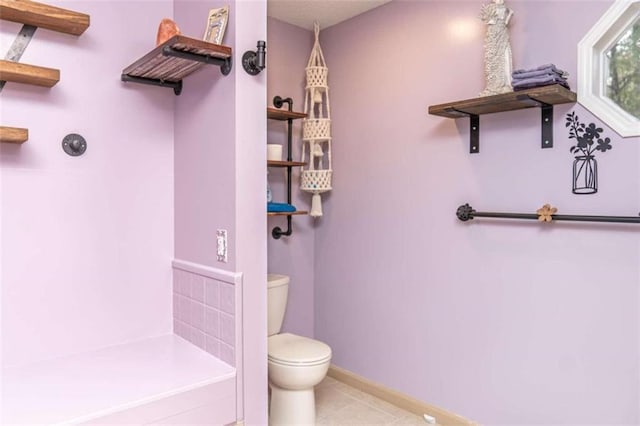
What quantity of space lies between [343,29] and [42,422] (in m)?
2.60

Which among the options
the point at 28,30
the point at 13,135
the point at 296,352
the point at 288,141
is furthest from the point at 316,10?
the point at 296,352

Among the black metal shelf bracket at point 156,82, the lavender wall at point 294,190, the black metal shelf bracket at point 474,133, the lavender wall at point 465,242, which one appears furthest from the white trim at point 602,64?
the black metal shelf bracket at point 156,82

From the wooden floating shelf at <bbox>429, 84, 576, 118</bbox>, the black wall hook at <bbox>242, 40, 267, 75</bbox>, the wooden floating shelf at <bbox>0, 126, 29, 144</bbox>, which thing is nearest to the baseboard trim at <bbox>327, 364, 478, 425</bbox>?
the wooden floating shelf at <bbox>429, 84, 576, 118</bbox>

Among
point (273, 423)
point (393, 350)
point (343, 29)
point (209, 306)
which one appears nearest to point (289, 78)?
point (343, 29)

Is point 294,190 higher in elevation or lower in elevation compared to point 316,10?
lower

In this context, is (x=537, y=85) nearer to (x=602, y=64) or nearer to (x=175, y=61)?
(x=602, y=64)

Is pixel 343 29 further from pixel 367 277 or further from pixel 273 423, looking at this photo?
pixel 273 423

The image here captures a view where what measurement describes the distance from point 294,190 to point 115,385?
164 centimetres

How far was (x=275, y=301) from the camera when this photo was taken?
259 cm

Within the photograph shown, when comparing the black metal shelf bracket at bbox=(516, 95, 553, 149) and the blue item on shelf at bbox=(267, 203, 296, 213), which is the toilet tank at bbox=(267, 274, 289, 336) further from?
the black metal shelf bracket at bbox=(516, 95, 553, 149)

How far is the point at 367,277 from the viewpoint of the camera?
2836 mm

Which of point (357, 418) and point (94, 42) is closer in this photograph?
point (94, 42)

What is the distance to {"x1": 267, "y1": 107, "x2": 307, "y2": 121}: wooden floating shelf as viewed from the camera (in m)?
2.62

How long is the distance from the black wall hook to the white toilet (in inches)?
52.5
